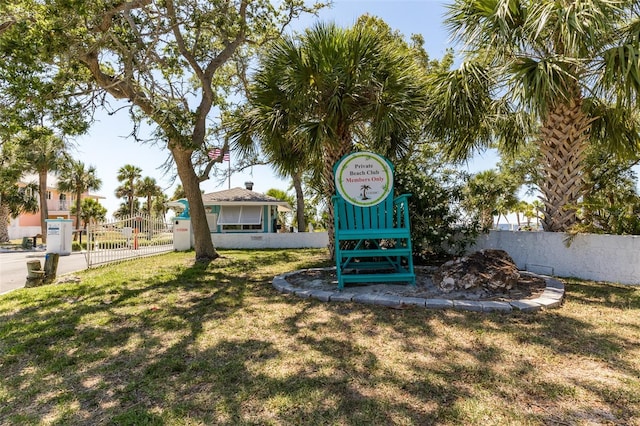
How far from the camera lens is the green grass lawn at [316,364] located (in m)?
2.11

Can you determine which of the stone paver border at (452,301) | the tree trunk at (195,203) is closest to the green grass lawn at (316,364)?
the stone paver border at (452,301)

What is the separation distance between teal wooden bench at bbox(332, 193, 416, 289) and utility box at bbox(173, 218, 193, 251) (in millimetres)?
9463

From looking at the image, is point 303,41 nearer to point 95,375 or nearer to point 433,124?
point 433,124

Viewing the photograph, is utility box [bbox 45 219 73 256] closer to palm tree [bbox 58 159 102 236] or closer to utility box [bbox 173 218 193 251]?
utility box [bbox 173 218 193 251]

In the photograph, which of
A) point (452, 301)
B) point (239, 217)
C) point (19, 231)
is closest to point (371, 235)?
point (452, 301)

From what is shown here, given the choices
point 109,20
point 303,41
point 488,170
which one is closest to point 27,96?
point 109,20

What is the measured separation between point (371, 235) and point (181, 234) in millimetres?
10464

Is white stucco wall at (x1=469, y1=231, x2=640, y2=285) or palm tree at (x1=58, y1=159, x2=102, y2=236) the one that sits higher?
palm tree at (x1=58, y1=159, x2=102, y2=236)

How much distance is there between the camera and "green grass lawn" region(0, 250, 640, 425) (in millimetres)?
2113

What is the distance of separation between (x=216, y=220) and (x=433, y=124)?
13508mm

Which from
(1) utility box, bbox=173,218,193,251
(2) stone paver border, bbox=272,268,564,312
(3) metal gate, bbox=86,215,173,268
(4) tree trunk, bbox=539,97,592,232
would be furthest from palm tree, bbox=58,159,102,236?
(4) tree trunk, bbox=539,97,592,232

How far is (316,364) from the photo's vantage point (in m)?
2.75

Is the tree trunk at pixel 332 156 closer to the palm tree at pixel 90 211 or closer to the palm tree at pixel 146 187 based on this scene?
the palm tree at pixel 90 211

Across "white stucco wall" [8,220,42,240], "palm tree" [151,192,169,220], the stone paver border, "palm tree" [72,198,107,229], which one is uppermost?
"palm tree" [151,192,169,220]
